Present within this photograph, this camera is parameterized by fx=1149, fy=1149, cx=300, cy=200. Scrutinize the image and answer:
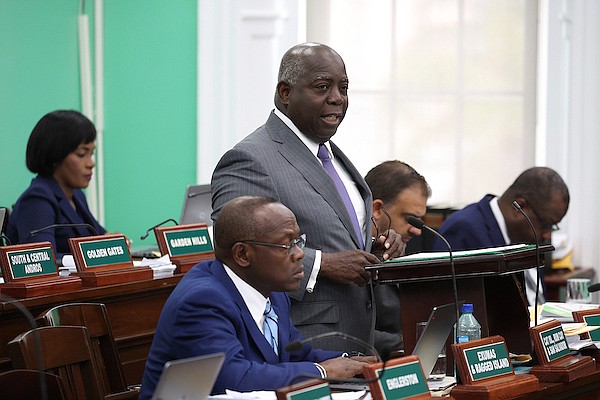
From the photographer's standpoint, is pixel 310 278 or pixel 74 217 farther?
pixel 74 217

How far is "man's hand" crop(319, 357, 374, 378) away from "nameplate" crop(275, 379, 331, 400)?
1.23 ft

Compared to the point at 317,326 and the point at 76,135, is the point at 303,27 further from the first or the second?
the point at 317,326

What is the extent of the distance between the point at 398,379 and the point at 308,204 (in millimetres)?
865

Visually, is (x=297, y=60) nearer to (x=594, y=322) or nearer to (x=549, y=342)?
(x=549, y=342)

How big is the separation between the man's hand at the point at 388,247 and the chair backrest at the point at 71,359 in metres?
0.85

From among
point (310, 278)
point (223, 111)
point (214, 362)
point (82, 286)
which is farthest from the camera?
point (223, 111)

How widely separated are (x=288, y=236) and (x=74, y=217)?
2188 millimetres

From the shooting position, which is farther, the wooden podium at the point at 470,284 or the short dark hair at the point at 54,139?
the short dark hair at the point at 54,139

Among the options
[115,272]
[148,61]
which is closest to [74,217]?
[115,272]

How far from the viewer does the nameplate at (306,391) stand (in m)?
2.16

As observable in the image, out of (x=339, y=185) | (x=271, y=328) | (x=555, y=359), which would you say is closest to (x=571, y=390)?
(x=555, y=359)

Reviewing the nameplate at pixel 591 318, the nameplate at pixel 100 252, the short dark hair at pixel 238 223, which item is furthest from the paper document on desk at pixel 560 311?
the nameplate at pixel 100 252

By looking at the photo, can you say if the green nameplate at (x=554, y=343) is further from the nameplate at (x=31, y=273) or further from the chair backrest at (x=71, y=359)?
the nameplate at (x=31, y=273)

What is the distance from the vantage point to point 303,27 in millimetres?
6539
